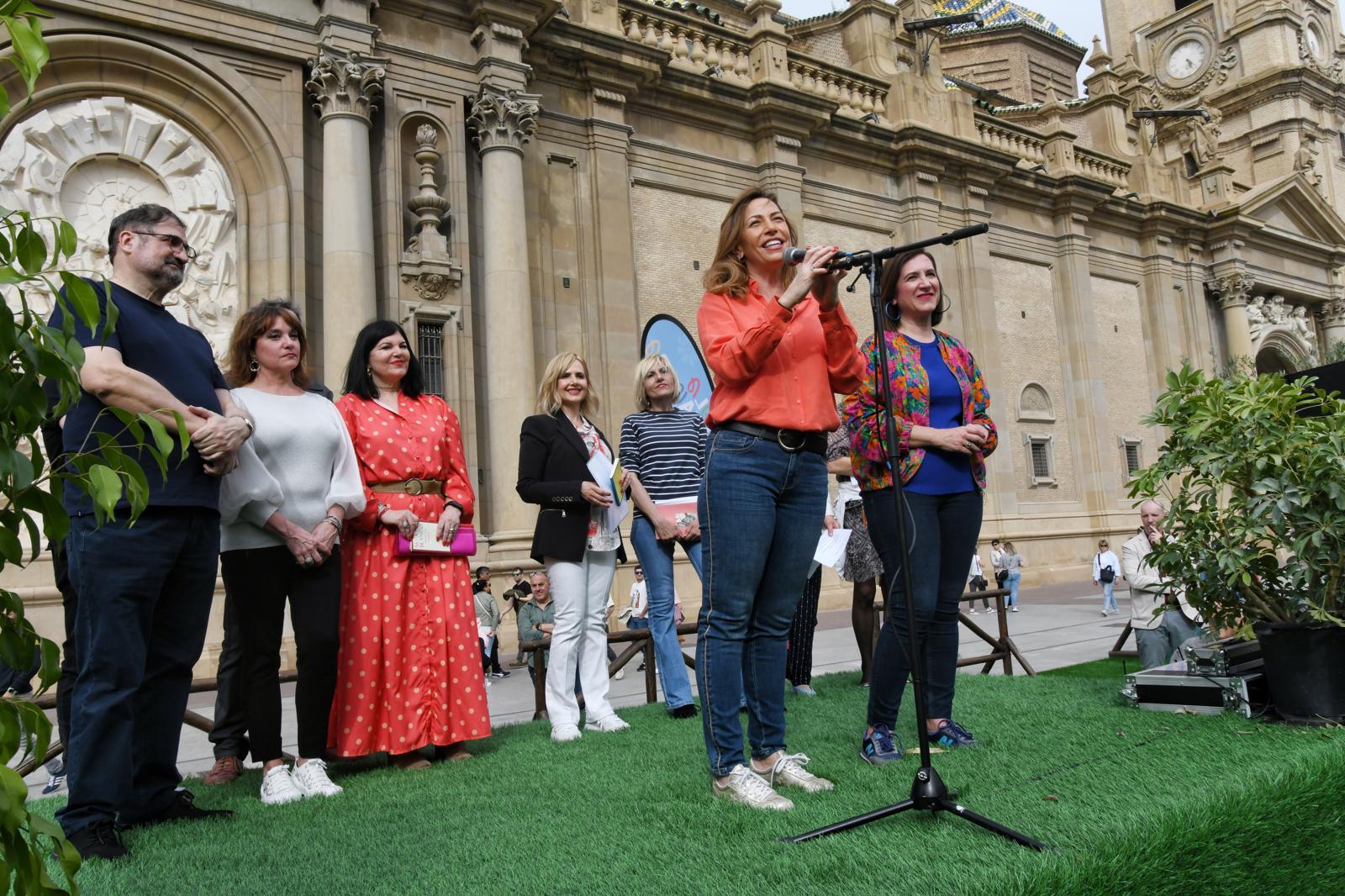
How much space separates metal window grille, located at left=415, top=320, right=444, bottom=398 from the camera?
12.4m

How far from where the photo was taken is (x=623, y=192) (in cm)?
1516

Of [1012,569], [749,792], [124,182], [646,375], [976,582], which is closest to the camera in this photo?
[749,792]

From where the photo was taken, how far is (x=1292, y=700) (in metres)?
4.25

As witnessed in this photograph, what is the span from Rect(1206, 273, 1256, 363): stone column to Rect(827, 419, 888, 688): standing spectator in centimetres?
2393

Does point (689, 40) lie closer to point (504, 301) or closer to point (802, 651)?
point (504, 301)

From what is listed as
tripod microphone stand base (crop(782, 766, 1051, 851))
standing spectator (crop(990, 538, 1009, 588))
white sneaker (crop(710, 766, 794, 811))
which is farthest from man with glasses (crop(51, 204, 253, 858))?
standing spectator (crop(990, 538, 1009, 588))

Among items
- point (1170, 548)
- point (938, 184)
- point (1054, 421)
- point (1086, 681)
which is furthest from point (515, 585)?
point (1054, 421)

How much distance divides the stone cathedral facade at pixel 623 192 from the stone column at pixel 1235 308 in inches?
2.9

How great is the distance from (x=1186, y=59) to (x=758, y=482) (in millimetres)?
43649

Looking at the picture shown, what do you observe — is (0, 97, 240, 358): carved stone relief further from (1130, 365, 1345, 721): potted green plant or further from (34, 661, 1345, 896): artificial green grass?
(1130, 365, 1345, 721): potted green plant

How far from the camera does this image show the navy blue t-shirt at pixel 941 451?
13.1ft

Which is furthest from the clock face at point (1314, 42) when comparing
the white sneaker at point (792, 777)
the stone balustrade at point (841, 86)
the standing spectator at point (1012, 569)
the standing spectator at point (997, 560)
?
the white sneaker at point (792, 777)

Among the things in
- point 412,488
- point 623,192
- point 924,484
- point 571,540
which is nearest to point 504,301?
point 623,192

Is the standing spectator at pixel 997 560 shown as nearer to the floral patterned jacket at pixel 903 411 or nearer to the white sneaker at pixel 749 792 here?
the floral patterned jacket at pixel 903 411
